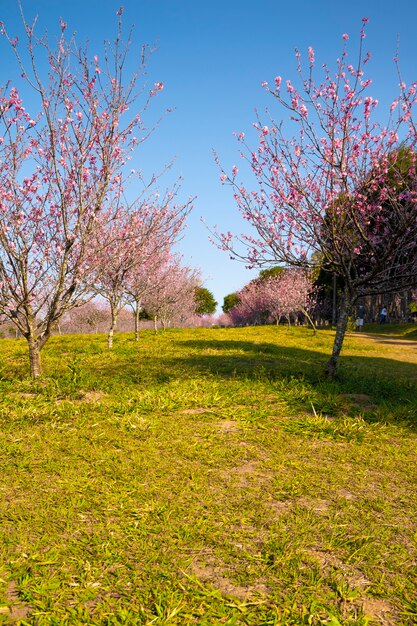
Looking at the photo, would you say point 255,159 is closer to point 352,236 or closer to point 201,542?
point 352,236

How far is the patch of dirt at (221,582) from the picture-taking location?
2.96 m

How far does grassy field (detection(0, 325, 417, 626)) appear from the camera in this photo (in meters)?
2.90

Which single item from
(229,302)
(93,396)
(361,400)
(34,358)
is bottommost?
(361,400)

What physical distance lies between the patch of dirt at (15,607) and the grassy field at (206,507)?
0.01 m

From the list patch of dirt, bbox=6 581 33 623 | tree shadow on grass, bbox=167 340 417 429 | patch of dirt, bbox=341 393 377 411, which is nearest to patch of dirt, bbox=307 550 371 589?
patch of dirt, bbox=6 581 33 623

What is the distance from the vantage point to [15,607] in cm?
283

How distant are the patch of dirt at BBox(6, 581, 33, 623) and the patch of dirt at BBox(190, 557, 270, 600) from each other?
3.74 feet

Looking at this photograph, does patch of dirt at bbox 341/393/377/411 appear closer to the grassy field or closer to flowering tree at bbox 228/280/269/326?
the grassy field

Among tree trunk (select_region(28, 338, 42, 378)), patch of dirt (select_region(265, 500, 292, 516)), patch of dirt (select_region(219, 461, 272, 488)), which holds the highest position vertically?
tree trunk (select_region(28, 338, 42, 378))

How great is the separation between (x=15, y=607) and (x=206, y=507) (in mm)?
1763

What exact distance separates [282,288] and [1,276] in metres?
31.9

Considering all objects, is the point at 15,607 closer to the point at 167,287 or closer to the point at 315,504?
the point at 315,504

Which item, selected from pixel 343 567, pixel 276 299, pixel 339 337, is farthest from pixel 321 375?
pixel 276 299

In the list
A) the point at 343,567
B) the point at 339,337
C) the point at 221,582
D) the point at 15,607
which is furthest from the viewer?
the point at 339,337
